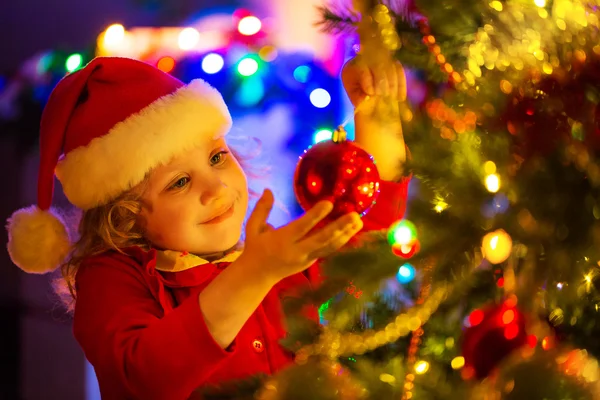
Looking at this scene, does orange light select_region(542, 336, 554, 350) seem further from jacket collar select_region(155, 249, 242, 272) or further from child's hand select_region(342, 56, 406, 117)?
jacket collar select_region(155, 249, 242, 272)

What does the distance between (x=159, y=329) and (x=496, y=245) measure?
391mm

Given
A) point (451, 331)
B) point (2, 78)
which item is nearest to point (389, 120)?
point (451, 331)

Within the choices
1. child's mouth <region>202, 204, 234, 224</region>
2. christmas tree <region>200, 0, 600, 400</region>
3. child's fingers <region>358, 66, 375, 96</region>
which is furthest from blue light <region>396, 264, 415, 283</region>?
child's mouth <region>202, 204, 234, 224</region>

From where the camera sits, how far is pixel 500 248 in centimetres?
55

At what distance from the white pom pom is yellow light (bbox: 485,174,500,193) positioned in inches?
28.3

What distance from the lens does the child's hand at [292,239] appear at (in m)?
0.58

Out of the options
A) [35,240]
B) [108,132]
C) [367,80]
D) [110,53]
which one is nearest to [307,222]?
[367,80]

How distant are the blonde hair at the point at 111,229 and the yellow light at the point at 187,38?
0.67 meters

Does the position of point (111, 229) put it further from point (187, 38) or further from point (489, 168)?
point (187, 38)

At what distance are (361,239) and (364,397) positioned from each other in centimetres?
14

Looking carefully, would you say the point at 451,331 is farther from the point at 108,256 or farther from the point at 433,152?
the point at 108,256

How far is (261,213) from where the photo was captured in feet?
2.09

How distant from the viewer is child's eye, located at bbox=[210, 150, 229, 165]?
987 millimetres

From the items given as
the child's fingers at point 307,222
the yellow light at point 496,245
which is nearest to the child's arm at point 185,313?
the child's fingers at point 307,222
